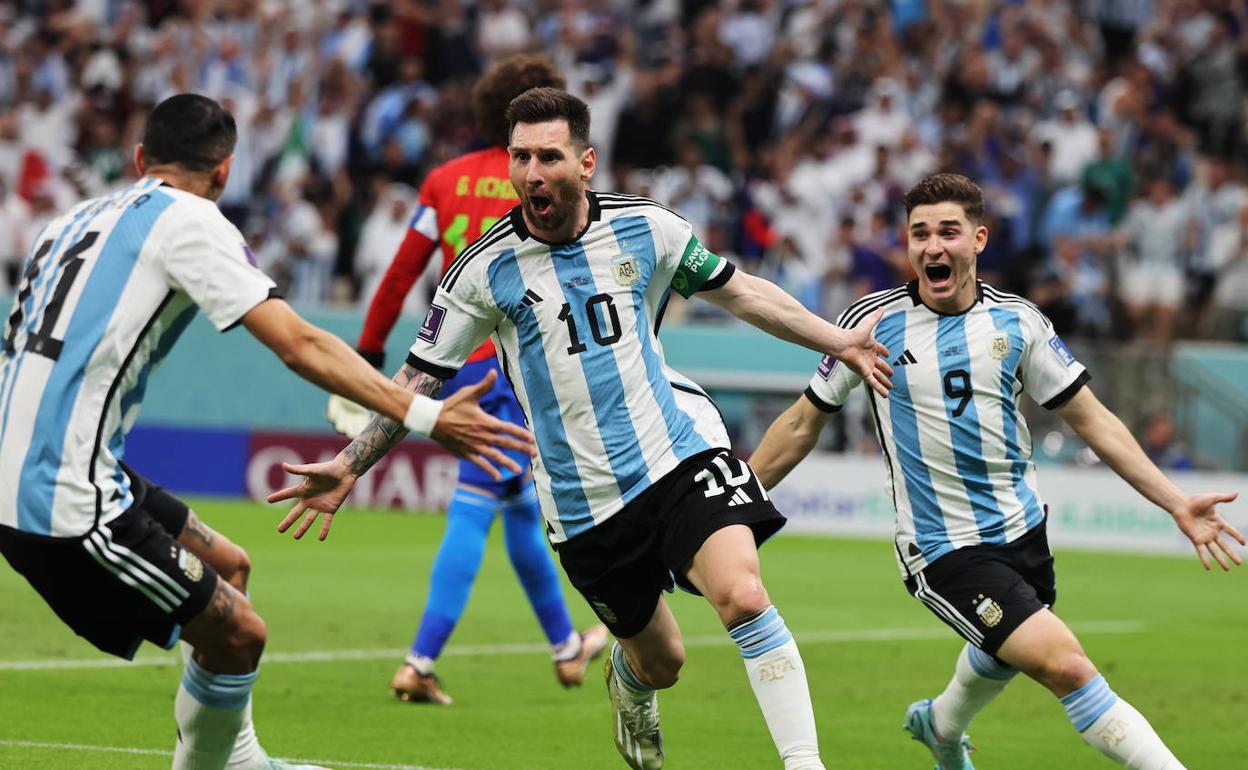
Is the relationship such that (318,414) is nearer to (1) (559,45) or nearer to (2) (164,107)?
(1) (559,45)

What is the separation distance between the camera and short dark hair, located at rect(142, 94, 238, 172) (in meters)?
5.97

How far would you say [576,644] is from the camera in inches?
389

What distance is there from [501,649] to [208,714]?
18.2ft

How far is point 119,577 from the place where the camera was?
5.76 metres

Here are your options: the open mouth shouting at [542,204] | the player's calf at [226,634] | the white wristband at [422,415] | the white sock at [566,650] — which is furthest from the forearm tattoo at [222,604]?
the white sock at [566,650]

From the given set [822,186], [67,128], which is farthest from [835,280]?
[67,128]

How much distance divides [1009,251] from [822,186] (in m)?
2.16

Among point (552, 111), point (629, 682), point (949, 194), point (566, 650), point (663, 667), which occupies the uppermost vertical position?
point (552, 111)

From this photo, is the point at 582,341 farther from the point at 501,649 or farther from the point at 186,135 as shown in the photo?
the point at 501,649

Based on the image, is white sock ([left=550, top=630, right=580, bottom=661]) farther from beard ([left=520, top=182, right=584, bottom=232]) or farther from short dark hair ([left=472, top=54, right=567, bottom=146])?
beard ([left=520, top=182, right=584, bottom=232])

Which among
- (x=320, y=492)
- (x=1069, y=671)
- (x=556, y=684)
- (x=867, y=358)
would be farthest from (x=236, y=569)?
(x=556, y=684)

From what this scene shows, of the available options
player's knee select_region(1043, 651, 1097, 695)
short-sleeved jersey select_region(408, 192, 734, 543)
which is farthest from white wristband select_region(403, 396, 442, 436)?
player's knee select_region(1043, 651, 1097, 695)

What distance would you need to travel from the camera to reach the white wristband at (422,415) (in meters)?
5.55

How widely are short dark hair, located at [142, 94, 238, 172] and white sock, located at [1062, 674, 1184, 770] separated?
3275 millimetres
